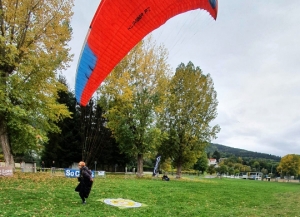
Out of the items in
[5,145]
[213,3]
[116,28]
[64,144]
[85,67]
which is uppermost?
[213,3]

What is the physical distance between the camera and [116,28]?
700cm

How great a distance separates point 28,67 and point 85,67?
1028cm

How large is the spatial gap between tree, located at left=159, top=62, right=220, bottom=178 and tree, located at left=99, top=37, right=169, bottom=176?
424cm

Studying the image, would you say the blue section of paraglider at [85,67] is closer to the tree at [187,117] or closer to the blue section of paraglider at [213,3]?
the blue section of paraglider at [213,3]

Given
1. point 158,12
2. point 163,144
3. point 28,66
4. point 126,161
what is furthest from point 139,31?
point 126,161

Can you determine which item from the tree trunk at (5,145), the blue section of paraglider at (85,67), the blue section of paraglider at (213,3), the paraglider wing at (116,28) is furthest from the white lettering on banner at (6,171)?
the blue section of paraglider at (213,3)

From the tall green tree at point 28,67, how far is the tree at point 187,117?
576 inches

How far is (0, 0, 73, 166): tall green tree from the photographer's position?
1623 centimetres

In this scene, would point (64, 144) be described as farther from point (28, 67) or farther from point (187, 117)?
point (28, 67)

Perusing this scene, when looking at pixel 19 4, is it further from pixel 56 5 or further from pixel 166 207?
pixel 166 207

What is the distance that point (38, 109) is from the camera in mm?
17812

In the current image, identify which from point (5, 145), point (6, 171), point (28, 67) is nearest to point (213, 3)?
point (28, 67)

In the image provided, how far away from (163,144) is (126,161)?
13.1 m

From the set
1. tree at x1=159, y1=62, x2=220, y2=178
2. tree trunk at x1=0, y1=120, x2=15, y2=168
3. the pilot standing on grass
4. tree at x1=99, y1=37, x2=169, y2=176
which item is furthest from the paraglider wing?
tree at x1=159, y1=62, x2=220, y2=178
